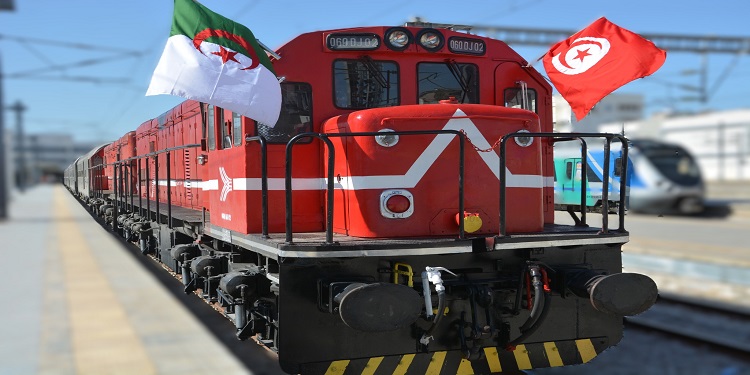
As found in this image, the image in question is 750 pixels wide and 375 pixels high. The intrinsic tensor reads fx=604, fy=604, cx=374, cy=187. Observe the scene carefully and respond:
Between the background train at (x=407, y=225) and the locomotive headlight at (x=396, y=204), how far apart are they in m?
0.01

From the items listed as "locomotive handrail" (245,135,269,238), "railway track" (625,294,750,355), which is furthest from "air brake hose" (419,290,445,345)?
"railway track" (625,294,750,355)

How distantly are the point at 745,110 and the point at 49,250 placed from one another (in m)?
10.6

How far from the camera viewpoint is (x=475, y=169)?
4570mm

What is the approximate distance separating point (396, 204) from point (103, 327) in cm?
410

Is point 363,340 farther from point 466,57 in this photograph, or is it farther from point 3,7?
point 3,7

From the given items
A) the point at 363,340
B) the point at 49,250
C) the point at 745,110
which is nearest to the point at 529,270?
the point at 363,340

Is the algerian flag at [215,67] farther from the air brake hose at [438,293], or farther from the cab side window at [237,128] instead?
the air brake hose at [438,293]

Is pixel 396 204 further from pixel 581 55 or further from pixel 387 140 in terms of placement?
pixel 581 55

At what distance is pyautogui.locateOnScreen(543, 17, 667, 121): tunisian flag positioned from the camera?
5.22 meters

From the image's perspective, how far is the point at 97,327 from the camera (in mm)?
6621

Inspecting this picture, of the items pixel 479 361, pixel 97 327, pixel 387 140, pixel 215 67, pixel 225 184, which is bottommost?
pixel 97 327

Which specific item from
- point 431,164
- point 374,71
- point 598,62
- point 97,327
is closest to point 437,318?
point 431,164

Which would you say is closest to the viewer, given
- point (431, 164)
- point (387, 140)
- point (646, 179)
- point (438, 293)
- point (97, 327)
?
point (438, 293)

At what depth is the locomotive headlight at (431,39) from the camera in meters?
5.06
